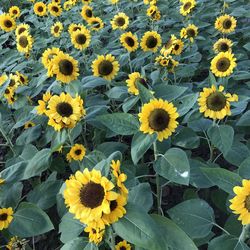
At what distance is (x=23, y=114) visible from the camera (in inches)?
120

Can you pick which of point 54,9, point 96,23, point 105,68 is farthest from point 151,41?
point 54,9

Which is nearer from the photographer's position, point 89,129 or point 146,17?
point 89,129

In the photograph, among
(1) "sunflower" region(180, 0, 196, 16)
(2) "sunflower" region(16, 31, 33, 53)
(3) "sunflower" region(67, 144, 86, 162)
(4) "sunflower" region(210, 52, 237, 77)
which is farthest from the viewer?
(1) "sunflower" region(180, 0, 196, 16)

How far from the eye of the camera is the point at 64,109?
7.47ft

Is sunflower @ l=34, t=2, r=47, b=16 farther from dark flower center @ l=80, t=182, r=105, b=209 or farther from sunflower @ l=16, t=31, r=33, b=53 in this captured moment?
dark flower center @ l=80, t=182, r=105, b=209

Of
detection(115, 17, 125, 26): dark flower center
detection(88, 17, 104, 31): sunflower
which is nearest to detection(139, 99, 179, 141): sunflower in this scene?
detection(115, 17, 125, 26): dark flower center

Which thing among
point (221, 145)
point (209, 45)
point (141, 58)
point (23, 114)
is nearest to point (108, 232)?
point (221, 145)

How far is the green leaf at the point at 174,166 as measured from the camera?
187 cm

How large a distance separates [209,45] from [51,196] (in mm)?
2706

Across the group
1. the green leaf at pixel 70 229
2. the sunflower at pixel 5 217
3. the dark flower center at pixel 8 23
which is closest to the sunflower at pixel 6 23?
the dark flower center at pixel 8 23

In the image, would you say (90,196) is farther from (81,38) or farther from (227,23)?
(227,23)

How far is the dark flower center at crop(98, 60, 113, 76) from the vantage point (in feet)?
10.6

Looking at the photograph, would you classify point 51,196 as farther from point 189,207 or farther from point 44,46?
point 44,46

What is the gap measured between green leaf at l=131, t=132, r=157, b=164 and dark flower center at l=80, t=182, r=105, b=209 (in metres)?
0.53
